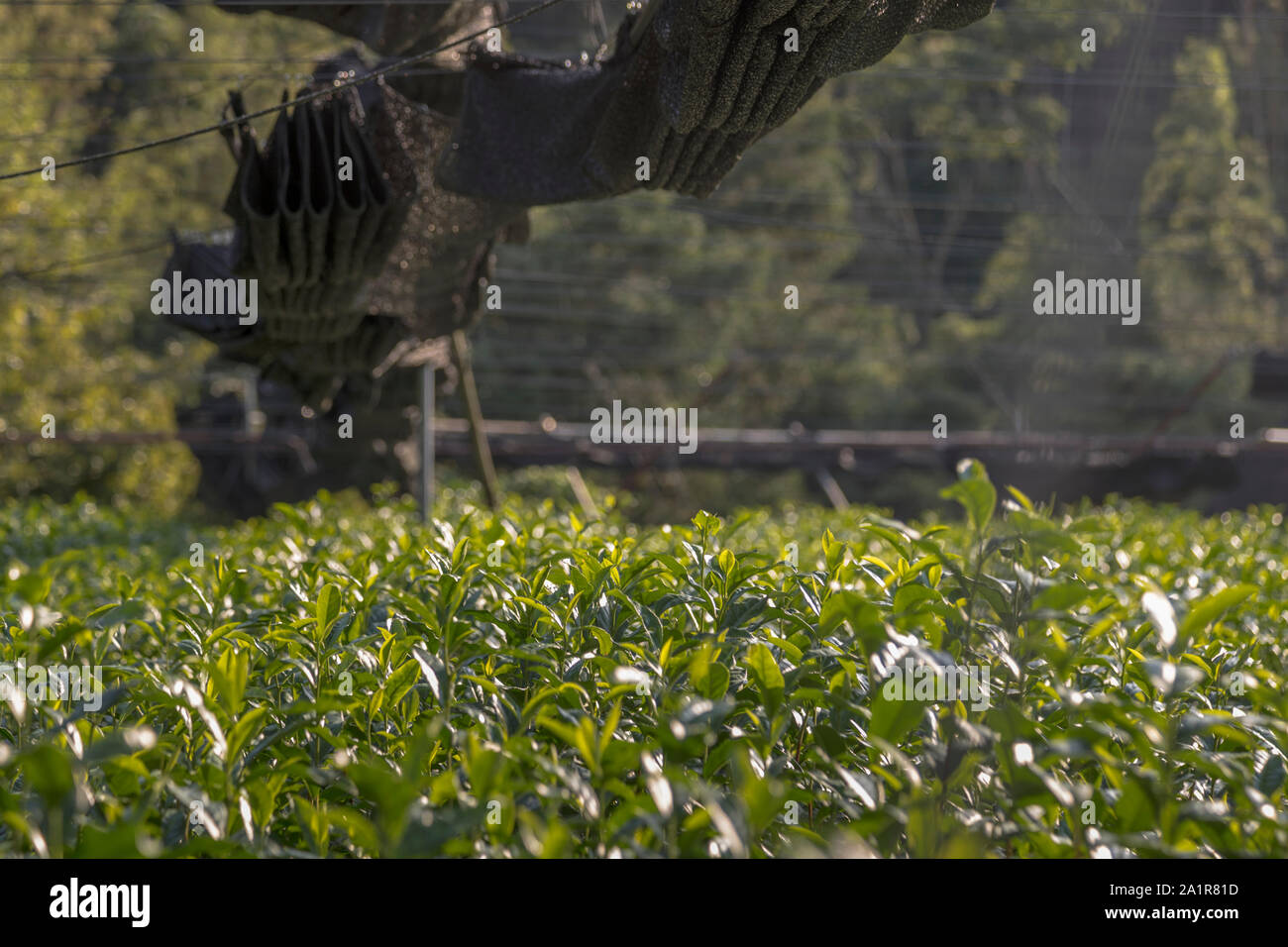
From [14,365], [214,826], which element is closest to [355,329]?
[214,826]

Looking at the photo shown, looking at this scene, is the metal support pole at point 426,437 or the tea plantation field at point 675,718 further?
the metal support pole at point 426,437

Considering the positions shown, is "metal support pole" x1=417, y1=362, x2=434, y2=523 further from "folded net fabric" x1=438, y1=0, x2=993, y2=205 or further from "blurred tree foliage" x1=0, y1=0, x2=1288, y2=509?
"blurred tree foliage" x1=0, y1=0, x2=1288, y2=509

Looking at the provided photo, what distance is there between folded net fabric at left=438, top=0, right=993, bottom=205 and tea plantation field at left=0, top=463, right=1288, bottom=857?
1210 mm

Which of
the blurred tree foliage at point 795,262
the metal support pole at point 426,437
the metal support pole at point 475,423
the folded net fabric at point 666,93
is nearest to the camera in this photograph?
the folded net fabric at point 666,93

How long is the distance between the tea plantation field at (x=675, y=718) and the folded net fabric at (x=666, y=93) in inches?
47.6

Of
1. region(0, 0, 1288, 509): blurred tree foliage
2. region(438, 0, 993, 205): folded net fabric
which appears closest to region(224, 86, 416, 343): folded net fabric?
region(438, 0, 993, 205): folded net fabric

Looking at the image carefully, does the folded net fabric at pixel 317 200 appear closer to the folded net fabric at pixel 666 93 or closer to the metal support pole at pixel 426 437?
the folded net fabric at pixel 666 93

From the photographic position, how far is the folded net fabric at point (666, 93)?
266cm

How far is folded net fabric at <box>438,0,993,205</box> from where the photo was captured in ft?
8.71

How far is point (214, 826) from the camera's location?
138cm

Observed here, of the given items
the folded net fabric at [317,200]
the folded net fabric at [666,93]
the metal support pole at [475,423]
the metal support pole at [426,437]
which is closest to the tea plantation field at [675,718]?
the folded net fabric at [666,93]

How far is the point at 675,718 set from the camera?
1.38 meters
